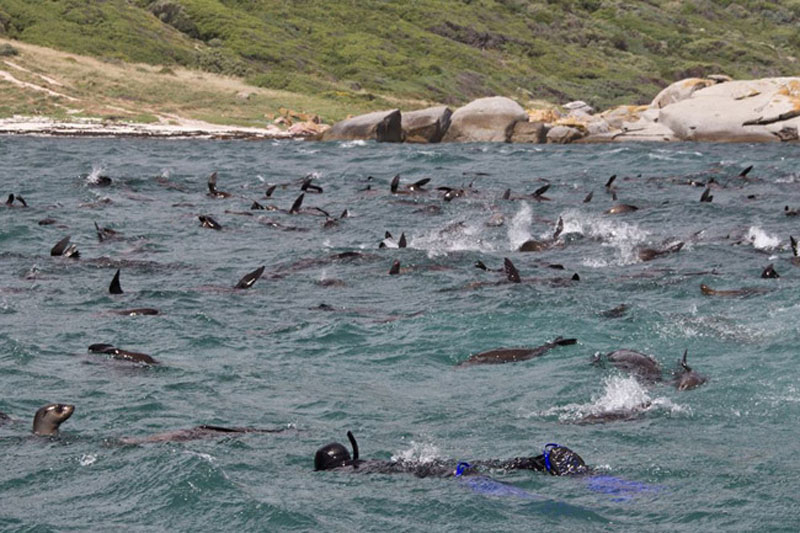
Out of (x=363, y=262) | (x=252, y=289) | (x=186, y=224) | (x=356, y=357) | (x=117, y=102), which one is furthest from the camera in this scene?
(x=117, y=102)

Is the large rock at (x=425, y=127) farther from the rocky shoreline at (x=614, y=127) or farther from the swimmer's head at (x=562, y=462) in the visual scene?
the swimmer's head at (x=562, y=462)

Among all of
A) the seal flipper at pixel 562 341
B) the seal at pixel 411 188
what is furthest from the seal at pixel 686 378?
the seal at pixel 411 188

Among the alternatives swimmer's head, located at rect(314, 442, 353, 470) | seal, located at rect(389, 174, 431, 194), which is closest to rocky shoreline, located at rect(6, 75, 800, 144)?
seal, located at rect(389, 174, 431, 194)

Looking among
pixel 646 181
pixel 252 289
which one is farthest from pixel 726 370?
pixel 646 181

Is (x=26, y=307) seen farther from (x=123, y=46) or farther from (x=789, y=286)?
(x=123, y=46)

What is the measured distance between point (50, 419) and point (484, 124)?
34.9m

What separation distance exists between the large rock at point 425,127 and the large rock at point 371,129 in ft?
1.21

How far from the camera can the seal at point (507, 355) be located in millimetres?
13039

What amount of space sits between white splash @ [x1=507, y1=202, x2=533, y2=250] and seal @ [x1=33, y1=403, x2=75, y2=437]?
12.0 meters

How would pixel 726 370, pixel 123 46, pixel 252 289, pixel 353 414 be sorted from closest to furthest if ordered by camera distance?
pixel 353 414
pixel 726 370
pixel 252 289
pixel 123 46

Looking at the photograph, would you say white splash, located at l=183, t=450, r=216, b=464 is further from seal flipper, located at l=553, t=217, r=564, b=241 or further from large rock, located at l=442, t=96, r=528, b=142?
large rock, located at l=442, t=96, r=528, b=142

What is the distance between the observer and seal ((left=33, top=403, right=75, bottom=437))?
10133 mm

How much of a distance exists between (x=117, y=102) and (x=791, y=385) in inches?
1581

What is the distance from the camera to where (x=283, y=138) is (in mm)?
43562
